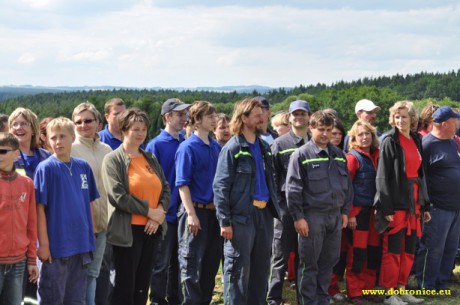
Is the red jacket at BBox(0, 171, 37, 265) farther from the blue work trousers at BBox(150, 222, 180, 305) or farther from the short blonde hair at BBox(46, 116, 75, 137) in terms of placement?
the blue work trousers at BBox(150, 222, 180, 305)

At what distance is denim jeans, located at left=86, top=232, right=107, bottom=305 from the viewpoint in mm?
5395

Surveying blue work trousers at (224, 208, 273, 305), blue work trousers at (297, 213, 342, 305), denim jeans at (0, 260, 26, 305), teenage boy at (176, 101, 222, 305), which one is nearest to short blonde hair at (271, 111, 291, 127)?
teenage boy at (176, 101, 222, 305)

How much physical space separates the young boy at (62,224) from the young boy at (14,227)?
102mm

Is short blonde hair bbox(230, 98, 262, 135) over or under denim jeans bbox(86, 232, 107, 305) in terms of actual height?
over

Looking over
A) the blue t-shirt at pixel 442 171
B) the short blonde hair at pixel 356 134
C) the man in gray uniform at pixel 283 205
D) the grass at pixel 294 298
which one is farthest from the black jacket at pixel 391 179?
the grass at pixel 294 298

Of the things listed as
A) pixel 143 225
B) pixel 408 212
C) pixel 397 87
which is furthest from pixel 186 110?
pixel 397 87

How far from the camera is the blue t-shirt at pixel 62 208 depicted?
489 cm

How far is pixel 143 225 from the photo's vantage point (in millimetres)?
5527

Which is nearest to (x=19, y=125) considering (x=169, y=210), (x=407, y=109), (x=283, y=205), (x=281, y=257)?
(x=169, y=210)

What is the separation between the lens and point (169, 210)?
21.7ft

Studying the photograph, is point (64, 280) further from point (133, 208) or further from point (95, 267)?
point (133, 208)

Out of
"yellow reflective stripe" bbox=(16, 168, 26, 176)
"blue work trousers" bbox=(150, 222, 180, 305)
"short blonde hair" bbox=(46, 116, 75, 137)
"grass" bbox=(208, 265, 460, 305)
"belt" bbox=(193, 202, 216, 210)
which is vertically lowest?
"grass" bbox=(208, 265, 460, 305)

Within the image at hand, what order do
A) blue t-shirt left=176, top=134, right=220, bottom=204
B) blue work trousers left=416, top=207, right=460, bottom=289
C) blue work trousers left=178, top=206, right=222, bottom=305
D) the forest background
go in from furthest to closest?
the forest background
blue work trousers left=416, top=207, right=460, bottom=289
blue t-shirt left=176, top=134, right=220, bottom=204
blue work trousers left=178, top=206, right=222, bottom=305

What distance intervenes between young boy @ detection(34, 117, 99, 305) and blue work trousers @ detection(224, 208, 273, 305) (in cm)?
142
